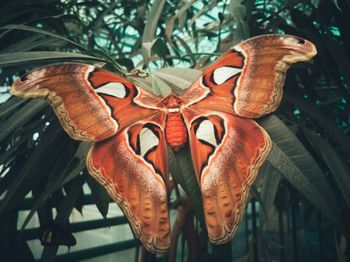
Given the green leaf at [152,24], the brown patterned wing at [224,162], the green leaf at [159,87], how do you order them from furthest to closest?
the green leaf at [152,24] < the green leaf at [159,87] < the brown patterned wing at [224,162]

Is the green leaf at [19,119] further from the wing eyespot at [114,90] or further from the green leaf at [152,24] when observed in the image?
the green leaf at [152,24]

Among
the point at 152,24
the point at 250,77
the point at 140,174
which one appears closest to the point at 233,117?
the point at 250,77

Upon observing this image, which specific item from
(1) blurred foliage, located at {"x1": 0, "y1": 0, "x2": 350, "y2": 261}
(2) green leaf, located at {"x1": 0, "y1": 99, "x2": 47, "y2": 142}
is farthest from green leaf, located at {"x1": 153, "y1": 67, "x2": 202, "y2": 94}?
(2) green leaf, located at {"x1": 0, "y1": 99, "x2": 47, "y2": 142}

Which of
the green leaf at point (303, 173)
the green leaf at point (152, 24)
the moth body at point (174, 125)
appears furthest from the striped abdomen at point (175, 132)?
the green leaf at point (152, 24)

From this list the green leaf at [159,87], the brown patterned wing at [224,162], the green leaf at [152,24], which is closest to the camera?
the brown patterned wing at [224,162]

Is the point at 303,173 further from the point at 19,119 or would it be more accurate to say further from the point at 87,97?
the point at 19,119

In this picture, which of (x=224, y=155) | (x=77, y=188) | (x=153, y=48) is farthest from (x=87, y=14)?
(x=224, y=155)

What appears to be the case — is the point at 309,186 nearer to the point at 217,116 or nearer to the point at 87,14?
the point at 217,116
